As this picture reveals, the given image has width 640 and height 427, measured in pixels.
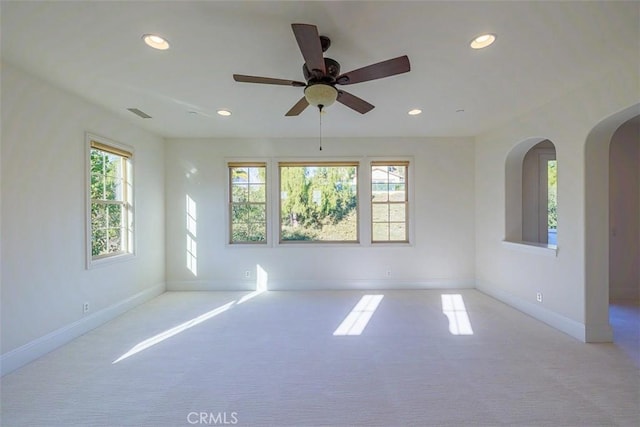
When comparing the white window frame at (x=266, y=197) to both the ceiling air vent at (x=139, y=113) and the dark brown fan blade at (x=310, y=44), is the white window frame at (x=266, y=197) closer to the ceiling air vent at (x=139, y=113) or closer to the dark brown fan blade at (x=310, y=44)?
the ceiling air vent at (x=139, y=113)

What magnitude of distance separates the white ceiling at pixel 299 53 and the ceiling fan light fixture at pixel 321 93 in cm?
36

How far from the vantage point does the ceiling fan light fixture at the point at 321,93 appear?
212 centimetres

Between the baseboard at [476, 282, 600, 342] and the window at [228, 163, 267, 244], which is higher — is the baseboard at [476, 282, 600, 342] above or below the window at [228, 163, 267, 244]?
below

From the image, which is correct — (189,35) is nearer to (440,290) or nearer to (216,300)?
(216,300)

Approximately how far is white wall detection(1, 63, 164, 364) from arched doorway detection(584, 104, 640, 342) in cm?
554

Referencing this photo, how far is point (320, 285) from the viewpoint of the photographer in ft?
16.3

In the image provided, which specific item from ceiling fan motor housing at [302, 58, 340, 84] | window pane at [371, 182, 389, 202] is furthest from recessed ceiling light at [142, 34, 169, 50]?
window pane at [371, 182, 389, 202]

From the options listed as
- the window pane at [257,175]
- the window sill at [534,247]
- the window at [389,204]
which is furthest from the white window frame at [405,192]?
the window pane at [257,175]

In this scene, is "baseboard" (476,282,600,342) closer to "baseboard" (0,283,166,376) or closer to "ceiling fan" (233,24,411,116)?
"ceiling fan" (233,24,411,116)

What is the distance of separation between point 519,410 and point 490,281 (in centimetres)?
296

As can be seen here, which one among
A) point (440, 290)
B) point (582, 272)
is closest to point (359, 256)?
point (440, 290)

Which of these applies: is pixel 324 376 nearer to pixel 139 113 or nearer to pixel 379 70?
pixel 379 70

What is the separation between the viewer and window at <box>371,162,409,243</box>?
5.07 m

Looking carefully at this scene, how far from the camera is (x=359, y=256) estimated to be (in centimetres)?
499
